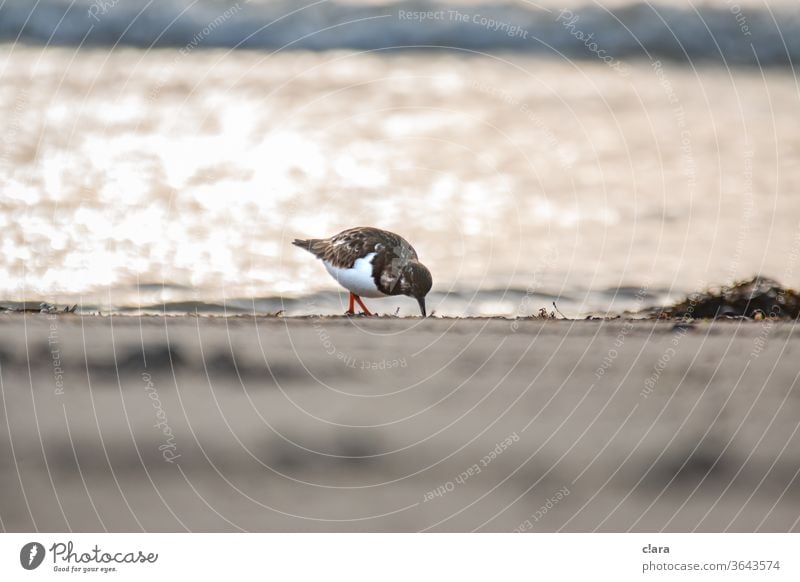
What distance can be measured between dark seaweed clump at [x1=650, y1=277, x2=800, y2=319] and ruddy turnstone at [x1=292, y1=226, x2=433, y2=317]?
1351 millimetres

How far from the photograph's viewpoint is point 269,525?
187 inches

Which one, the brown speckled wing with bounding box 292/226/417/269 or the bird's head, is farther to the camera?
the brown speckled wing with bounding box 292/226/417/269

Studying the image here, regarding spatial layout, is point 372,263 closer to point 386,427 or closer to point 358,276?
point 358,276

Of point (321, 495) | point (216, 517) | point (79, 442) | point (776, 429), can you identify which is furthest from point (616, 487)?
point (79, 442)

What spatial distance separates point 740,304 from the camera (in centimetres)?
520

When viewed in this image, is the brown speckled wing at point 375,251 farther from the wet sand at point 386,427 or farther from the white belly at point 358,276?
the wet sand at point 386,427

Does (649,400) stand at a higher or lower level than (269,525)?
higher

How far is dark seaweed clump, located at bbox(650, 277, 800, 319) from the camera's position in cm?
516

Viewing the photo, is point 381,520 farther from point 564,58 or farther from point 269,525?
point 564,58

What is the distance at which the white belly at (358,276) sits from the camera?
570cm

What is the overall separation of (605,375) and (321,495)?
1570 mm

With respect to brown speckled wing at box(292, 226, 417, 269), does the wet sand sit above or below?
below

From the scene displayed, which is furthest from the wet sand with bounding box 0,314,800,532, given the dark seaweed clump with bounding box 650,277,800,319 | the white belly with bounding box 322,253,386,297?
the white belly with bounding box 322,253,386,297

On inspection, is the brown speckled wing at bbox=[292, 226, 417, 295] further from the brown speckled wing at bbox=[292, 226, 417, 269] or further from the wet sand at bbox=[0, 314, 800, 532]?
the wet sand at bbox=[0, 314, 800, 532]
